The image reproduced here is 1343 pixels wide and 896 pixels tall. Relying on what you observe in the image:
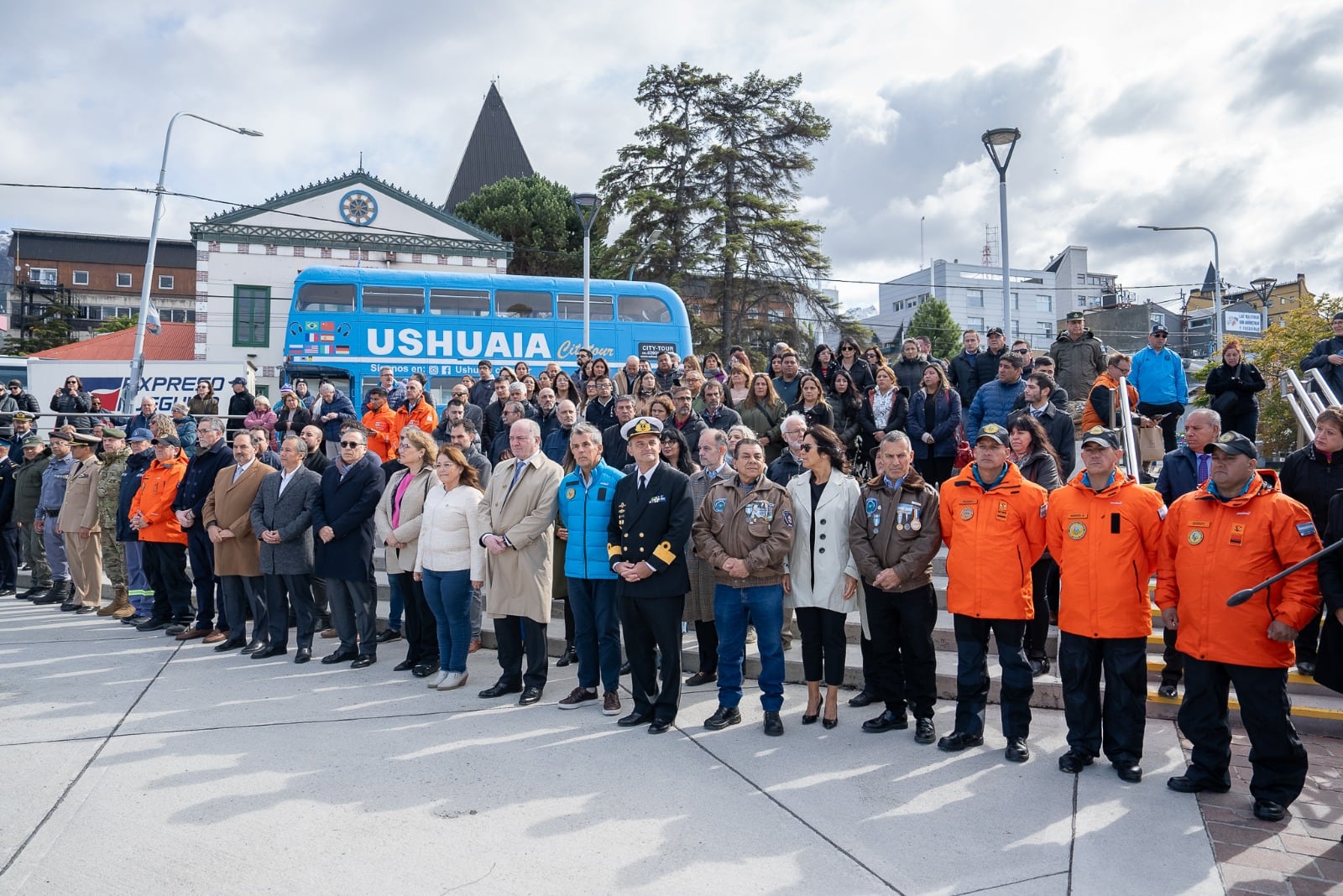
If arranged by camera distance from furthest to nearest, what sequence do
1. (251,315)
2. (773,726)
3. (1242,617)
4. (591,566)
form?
(251,315)
(591,566)
(773,726)
(1242,617)

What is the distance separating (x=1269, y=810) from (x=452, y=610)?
5036 millimetres

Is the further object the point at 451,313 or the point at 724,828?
the point at 451,313

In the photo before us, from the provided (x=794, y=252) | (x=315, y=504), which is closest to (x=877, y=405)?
(x=315, y=504)

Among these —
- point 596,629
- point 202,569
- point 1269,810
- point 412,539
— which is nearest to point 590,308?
point 202,569

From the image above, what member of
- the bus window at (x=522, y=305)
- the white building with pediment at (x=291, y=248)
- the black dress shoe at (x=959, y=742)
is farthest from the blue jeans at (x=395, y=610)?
the white building with pediment at (x=291, y=248)

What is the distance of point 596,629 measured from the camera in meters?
5.91

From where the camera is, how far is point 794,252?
28094 mm

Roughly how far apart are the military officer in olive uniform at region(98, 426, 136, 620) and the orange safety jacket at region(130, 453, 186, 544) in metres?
1.09

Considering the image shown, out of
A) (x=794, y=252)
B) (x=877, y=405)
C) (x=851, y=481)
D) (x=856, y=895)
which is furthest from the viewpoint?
(x=794, y=252)

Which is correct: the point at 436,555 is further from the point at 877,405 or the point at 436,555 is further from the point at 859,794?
the point at 877,405

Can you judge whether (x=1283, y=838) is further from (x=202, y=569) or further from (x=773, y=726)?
(x=202, y=569)

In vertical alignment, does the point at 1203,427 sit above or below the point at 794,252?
below

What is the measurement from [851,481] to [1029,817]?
229 centimetres

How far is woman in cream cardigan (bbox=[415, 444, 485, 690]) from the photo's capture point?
244 inches
